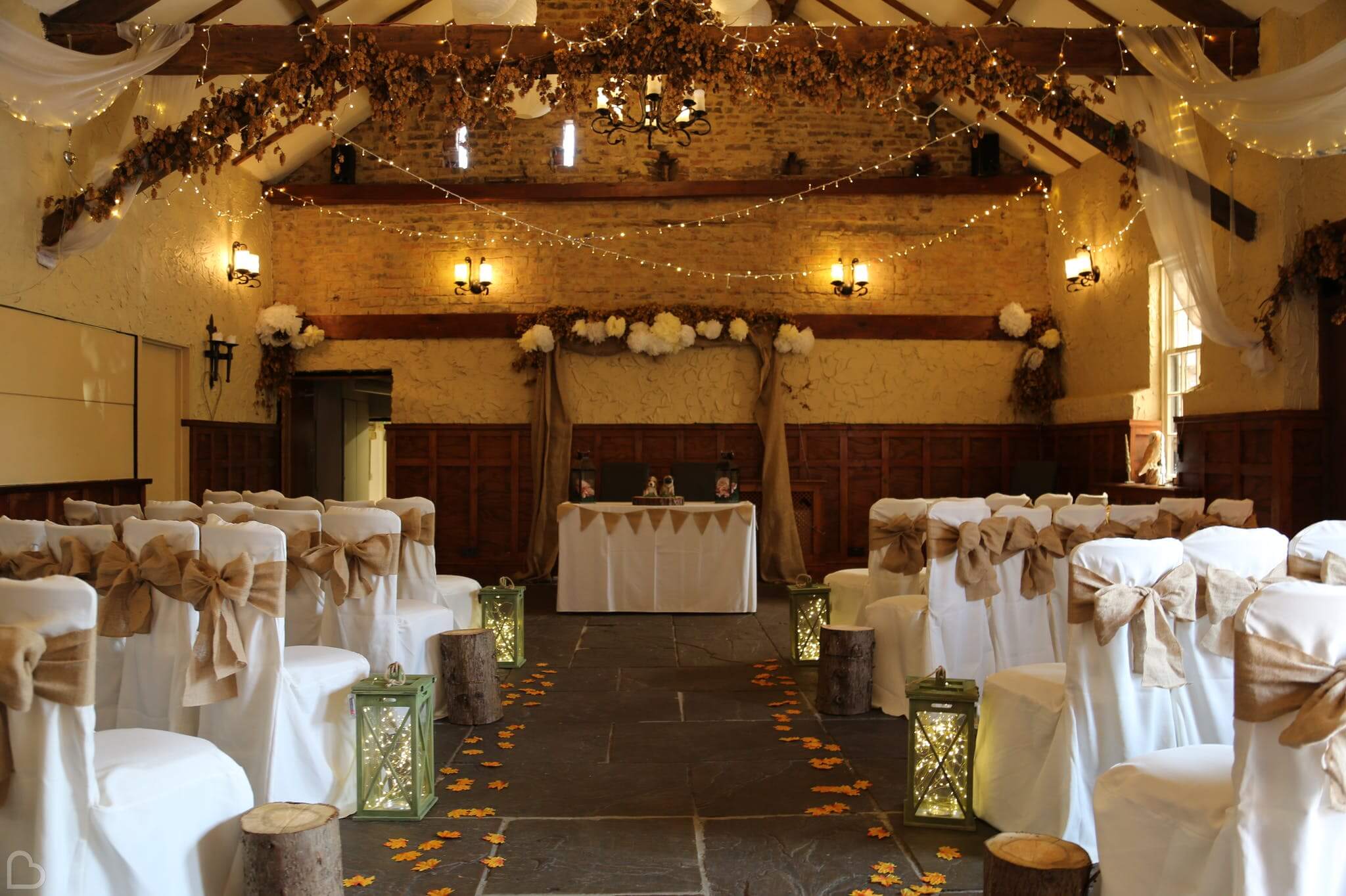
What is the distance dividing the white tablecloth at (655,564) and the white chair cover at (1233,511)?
3.55m

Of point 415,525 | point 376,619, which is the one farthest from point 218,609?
point 415,525

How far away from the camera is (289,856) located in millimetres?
2482

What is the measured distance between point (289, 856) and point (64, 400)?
5658mm

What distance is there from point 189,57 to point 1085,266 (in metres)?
7.49

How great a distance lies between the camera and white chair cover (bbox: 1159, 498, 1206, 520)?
486 cm

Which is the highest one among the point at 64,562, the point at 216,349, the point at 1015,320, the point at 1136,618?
the point at 1015,320

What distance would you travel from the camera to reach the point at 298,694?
3.38 m

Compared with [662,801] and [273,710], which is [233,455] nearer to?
[273,710]

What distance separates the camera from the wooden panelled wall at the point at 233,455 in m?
8.77

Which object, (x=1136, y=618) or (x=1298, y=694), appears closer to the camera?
(x=1298, y=694)

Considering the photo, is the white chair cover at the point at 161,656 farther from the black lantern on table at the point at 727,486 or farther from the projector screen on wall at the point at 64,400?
the black lantern on table at the point at 727,486

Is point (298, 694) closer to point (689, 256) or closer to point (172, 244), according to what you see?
point (172, 244)

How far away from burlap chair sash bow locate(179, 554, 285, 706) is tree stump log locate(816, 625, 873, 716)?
2693 mm

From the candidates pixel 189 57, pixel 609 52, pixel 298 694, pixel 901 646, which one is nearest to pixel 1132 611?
pixel 901 646
